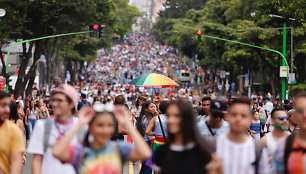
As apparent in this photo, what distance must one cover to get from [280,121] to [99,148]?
94.9 inches

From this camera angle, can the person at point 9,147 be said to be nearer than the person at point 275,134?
Yes

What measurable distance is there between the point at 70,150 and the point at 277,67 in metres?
35.8

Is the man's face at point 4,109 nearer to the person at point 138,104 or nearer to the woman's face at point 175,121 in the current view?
the woman's face at point 175,121

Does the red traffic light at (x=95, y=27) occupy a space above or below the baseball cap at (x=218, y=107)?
above

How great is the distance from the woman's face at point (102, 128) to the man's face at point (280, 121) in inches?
88.3

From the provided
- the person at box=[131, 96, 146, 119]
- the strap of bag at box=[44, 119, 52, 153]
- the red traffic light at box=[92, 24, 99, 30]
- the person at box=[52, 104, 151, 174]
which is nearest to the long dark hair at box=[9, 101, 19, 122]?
the strap of bag at box=[44, 119, 52, 153]

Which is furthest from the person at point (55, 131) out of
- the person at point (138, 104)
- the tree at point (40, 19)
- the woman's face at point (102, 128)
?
the tree at point (40, 19)

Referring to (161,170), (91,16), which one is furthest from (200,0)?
(161,170)

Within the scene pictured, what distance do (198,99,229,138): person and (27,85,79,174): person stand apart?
1.77m

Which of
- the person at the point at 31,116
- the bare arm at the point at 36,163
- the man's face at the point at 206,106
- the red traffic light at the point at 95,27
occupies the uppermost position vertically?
the red traffic light at the point at 95,27

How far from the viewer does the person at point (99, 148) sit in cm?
489

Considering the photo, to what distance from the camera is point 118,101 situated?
427 inches

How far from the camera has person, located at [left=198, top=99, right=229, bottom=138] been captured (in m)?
6.89

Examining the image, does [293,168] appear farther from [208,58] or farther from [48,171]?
[208,58]
